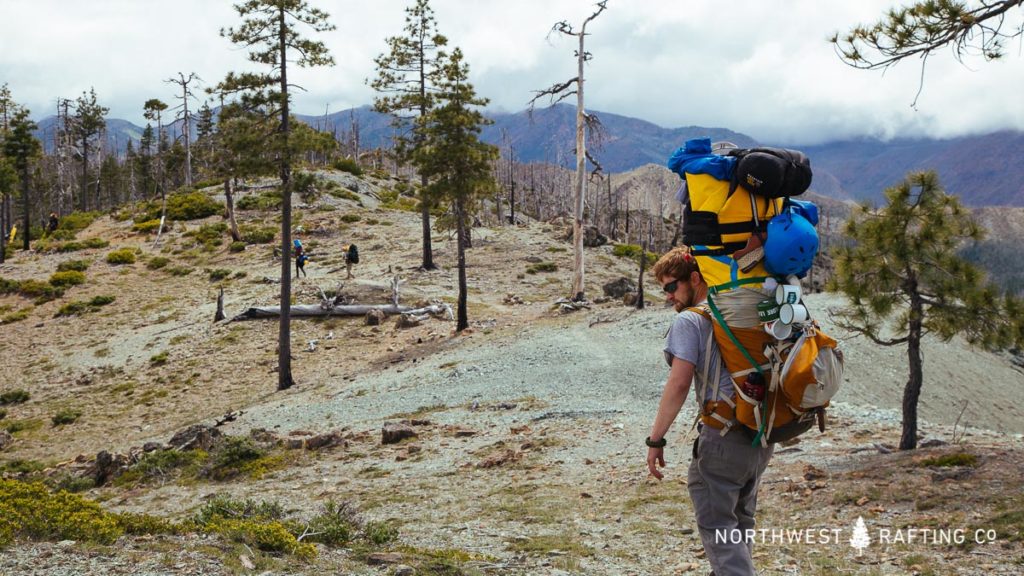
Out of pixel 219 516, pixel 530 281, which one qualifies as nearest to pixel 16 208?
pixel 530 281

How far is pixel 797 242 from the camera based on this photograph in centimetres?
380

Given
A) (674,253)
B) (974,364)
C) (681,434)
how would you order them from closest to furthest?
1. (674,253)
2. (681,434)
3. (974,364)

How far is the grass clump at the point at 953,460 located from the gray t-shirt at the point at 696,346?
5560 mm

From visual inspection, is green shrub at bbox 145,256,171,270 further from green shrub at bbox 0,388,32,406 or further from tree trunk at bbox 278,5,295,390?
tree trunk at bbox 278,5,295,390

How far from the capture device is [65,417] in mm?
19750

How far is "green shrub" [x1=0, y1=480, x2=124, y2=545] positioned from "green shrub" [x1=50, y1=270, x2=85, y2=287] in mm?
34700

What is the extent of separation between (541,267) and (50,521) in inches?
1223

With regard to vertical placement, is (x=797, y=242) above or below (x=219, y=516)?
above

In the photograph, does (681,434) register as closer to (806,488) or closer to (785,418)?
(806,488)

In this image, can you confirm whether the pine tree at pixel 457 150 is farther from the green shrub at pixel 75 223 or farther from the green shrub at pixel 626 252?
the green shrub at pixel 75 223

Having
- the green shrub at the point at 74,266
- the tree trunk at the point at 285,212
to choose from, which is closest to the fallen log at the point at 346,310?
the tree trunk at the point at 285,212

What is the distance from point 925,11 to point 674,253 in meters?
4.64

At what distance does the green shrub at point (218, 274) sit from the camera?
119 feet

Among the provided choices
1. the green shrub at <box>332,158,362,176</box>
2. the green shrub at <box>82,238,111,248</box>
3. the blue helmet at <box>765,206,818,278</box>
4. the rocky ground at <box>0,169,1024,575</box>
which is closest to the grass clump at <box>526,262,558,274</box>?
the rocky ground at <box>0,169,1024,575</box>
